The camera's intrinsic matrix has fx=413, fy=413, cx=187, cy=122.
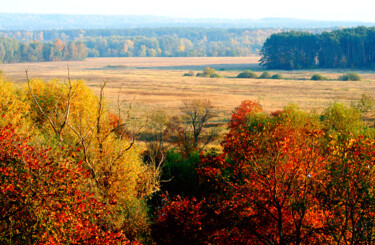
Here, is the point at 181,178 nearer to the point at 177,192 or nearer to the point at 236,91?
the point at 177,192

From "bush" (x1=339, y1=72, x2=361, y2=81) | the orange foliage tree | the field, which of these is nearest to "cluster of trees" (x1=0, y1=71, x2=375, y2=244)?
the orange foliage tree

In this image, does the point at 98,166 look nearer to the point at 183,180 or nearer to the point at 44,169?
the point at 44,169

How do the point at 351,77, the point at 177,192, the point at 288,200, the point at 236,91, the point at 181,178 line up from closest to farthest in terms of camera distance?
the point at 288,200
the point at 177,192
the point at 181,178
the point at 236,91
the point at 351,77

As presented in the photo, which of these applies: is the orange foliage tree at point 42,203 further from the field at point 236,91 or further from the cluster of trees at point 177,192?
the field at point 236,91

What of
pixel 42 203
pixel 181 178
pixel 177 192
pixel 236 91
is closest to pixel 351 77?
pixel 236 91

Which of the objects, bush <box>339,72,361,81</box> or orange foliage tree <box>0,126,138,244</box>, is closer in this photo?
orange foliage tree <box>0,126,138,244</box>

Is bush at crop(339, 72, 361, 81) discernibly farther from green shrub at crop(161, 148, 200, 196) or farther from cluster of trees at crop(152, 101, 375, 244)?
green shrub at crop(161, 148, 200, 196)

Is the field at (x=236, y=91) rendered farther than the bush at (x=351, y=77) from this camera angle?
No

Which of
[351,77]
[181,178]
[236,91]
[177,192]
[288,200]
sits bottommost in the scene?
[177,192]

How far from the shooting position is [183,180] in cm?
4372

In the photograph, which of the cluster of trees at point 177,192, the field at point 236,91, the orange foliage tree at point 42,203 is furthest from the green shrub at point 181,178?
the field at point 236,91

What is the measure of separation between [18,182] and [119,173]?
384 inches

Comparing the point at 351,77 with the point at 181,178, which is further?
the point at 351,77

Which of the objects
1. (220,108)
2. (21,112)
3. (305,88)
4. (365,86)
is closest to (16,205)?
(21,112)
